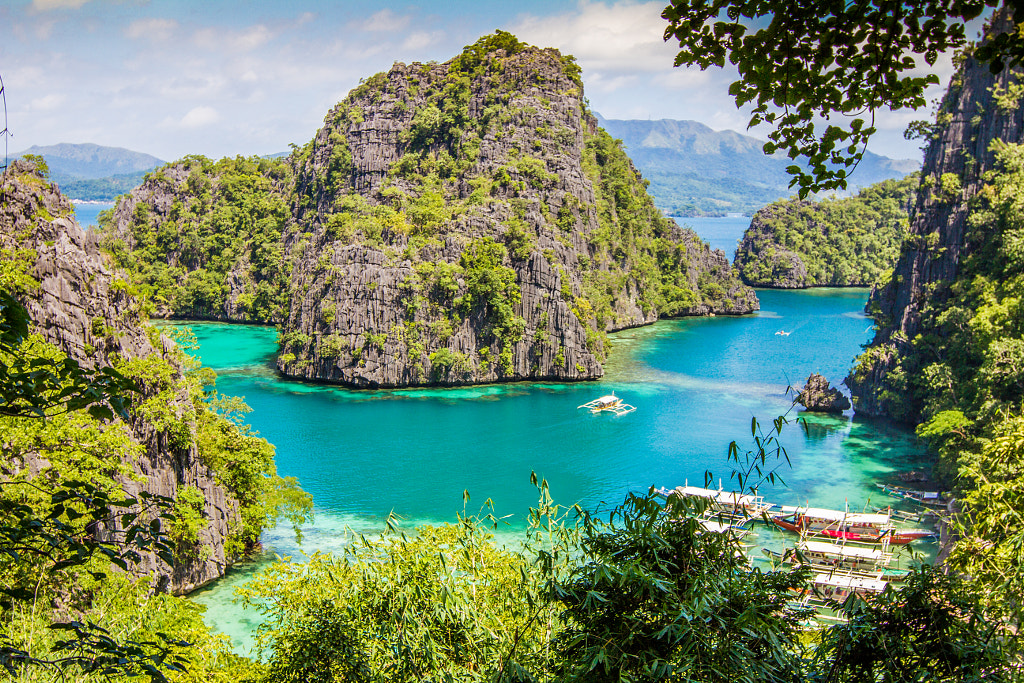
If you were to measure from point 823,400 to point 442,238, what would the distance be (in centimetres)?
2747

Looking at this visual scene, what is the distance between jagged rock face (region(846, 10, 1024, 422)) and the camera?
36594mm

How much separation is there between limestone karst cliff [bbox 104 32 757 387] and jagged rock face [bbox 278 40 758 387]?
15 centimetres

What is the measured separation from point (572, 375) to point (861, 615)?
41.9 meters

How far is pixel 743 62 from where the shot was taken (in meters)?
6.20

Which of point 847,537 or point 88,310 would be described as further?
point 847,537

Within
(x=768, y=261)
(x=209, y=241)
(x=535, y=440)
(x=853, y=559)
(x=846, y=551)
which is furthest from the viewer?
(x=768, y=261)

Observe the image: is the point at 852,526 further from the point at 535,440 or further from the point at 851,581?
the point at 535,440

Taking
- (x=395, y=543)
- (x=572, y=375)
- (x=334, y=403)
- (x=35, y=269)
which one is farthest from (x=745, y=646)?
(x=572, y=375)

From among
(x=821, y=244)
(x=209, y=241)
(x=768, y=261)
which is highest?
(x=821, y=244)

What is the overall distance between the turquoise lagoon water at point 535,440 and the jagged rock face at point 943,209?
3.74 metres

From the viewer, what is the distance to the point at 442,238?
51.4m

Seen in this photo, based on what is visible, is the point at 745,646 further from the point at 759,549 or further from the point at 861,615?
the point at 759,549

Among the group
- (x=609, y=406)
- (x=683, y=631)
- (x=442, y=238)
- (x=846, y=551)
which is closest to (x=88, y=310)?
(x=683, y=631)

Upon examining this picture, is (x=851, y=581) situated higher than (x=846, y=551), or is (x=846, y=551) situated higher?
(x=846, y=551)
